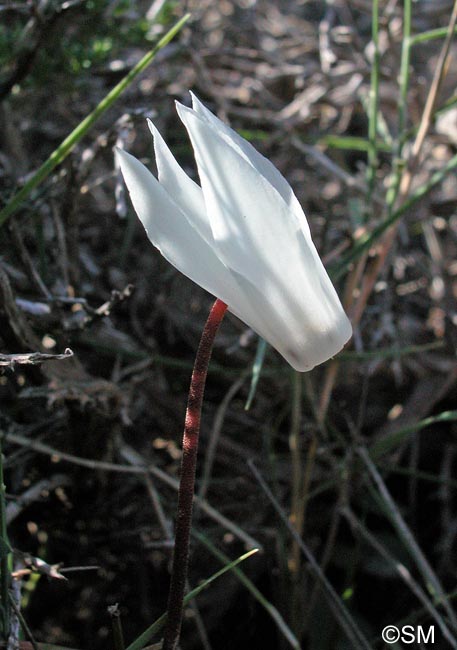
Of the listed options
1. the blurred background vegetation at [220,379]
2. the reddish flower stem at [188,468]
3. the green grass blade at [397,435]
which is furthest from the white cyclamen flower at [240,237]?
the green grass blade at [397,435]

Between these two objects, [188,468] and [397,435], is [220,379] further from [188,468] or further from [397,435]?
[188,468]

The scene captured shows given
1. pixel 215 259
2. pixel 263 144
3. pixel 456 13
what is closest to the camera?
pixel 215 259

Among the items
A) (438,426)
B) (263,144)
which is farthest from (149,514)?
(263,144)

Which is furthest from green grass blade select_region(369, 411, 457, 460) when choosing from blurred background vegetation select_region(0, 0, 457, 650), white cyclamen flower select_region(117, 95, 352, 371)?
white cyclamen flower select_region(117, 95, 352, 371)

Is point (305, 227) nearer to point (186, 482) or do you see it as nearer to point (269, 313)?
point (269, 313)

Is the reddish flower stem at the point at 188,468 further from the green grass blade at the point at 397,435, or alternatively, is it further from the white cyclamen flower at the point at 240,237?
the green grass blade at the point at 397,435

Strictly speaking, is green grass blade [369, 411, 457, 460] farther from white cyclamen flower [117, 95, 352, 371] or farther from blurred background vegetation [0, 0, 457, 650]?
white cyclamen flower [117, 95, 352, 371]
